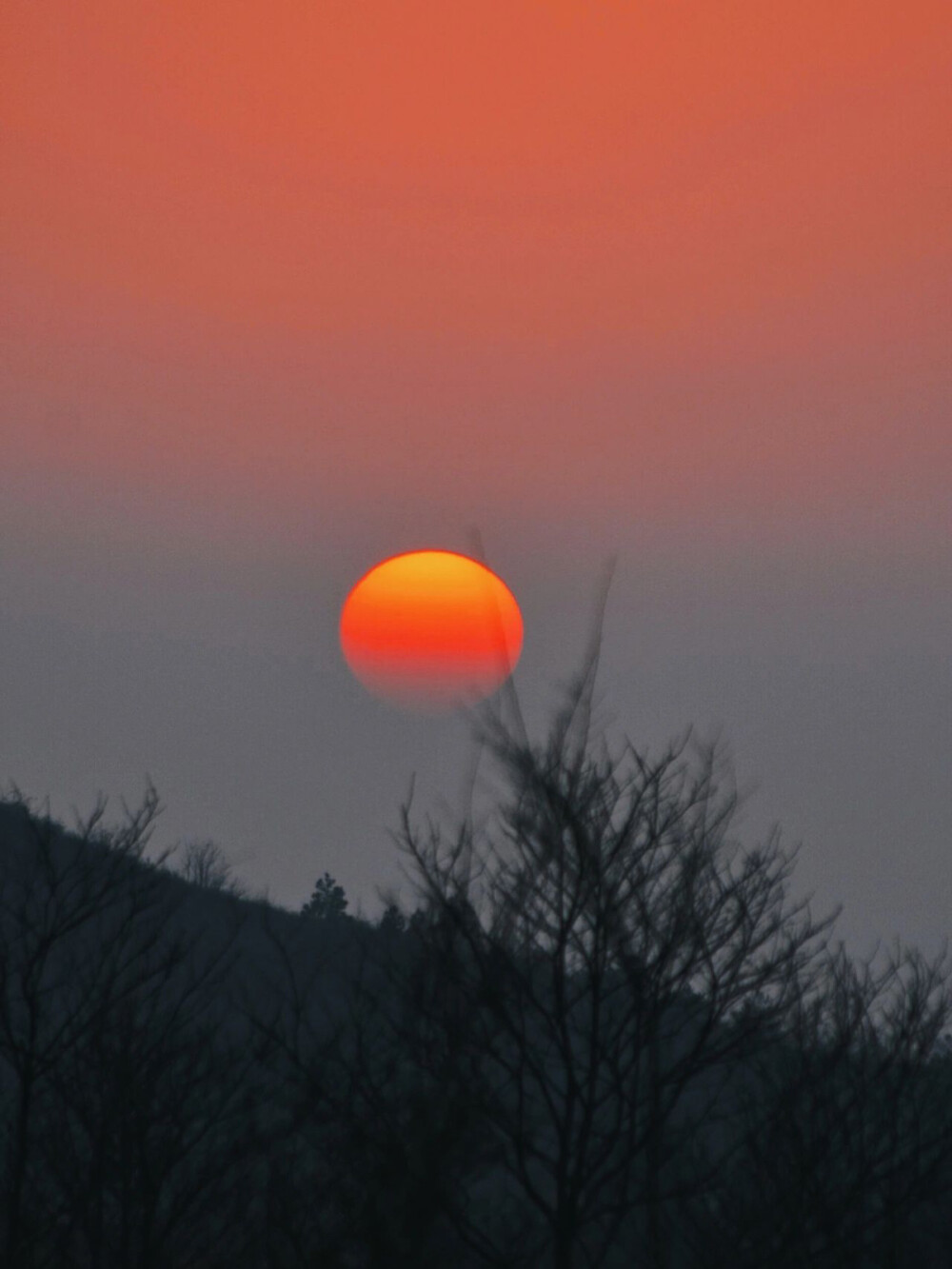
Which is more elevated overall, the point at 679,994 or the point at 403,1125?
the point at 679,994

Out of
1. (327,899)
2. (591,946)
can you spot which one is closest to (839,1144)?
(591,946)

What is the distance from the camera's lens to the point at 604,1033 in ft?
38.5

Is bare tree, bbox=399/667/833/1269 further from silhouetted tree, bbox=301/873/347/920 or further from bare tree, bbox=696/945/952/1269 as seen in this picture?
silhouetted tree, bbox=301/873/347/920

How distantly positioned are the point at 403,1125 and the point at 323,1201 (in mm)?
3350

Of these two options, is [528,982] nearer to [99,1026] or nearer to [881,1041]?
[99,1026]

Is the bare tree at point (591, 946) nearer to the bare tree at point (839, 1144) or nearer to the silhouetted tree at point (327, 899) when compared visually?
the bare tree at point (839, 1144)

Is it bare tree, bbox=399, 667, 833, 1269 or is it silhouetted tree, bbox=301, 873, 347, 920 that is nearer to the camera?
bare tree, bbox=399, 667, 833, 1269

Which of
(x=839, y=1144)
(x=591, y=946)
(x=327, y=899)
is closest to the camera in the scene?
(x=591, y=946)

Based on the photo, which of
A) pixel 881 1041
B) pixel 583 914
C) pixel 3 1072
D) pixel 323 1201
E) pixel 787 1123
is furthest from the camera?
pixel 3 1072

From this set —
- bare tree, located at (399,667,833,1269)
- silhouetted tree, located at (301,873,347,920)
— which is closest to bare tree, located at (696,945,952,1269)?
bare tree, located at (399,667,833,1269)

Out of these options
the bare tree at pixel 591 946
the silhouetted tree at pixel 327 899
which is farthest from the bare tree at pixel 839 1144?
the silhouetted tree at pixel 327 899

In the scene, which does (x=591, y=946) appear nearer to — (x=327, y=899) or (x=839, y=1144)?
(x=839, y=1144)

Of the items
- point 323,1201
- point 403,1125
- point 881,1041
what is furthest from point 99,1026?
point 881,1041

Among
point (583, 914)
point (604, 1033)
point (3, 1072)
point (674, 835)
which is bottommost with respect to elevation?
point (604, 1033)
